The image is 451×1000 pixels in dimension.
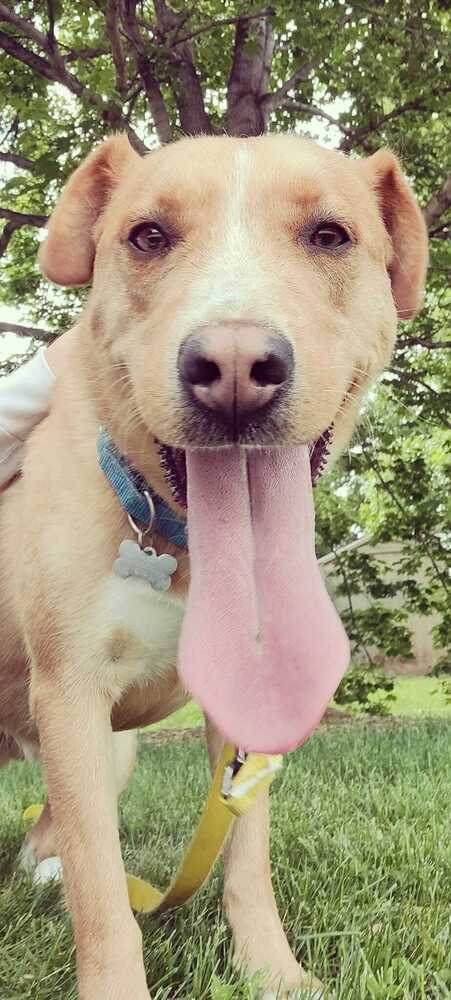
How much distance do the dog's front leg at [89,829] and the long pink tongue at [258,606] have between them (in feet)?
1.45

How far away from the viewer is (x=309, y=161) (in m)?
2.32

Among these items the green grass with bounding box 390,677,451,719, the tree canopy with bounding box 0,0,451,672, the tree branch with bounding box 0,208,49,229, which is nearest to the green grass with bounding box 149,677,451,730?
the green grass with bounding box 390,677,451,719

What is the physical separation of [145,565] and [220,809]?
0.66m

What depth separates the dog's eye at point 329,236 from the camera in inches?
88.6

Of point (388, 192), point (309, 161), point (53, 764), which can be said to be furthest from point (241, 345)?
point (388, 192)

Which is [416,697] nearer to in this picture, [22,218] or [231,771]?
[22,218]

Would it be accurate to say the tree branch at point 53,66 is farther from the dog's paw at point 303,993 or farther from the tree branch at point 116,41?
the dog's paw at point 303,993

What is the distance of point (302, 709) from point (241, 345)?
0.74m

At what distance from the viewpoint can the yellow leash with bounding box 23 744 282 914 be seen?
2.19 m

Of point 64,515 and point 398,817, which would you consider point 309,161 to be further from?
point 398,817

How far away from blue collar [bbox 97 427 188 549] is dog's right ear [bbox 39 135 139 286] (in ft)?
1.85

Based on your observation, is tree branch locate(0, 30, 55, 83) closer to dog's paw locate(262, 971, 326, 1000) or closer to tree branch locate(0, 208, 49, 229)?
→ tree branch locate(0, 208, 49, 229)

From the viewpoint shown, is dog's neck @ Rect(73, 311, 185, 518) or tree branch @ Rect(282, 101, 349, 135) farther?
tree branch @ Rect(282, 101, 349, 135)

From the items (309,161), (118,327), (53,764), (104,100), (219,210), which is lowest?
(53,764)
